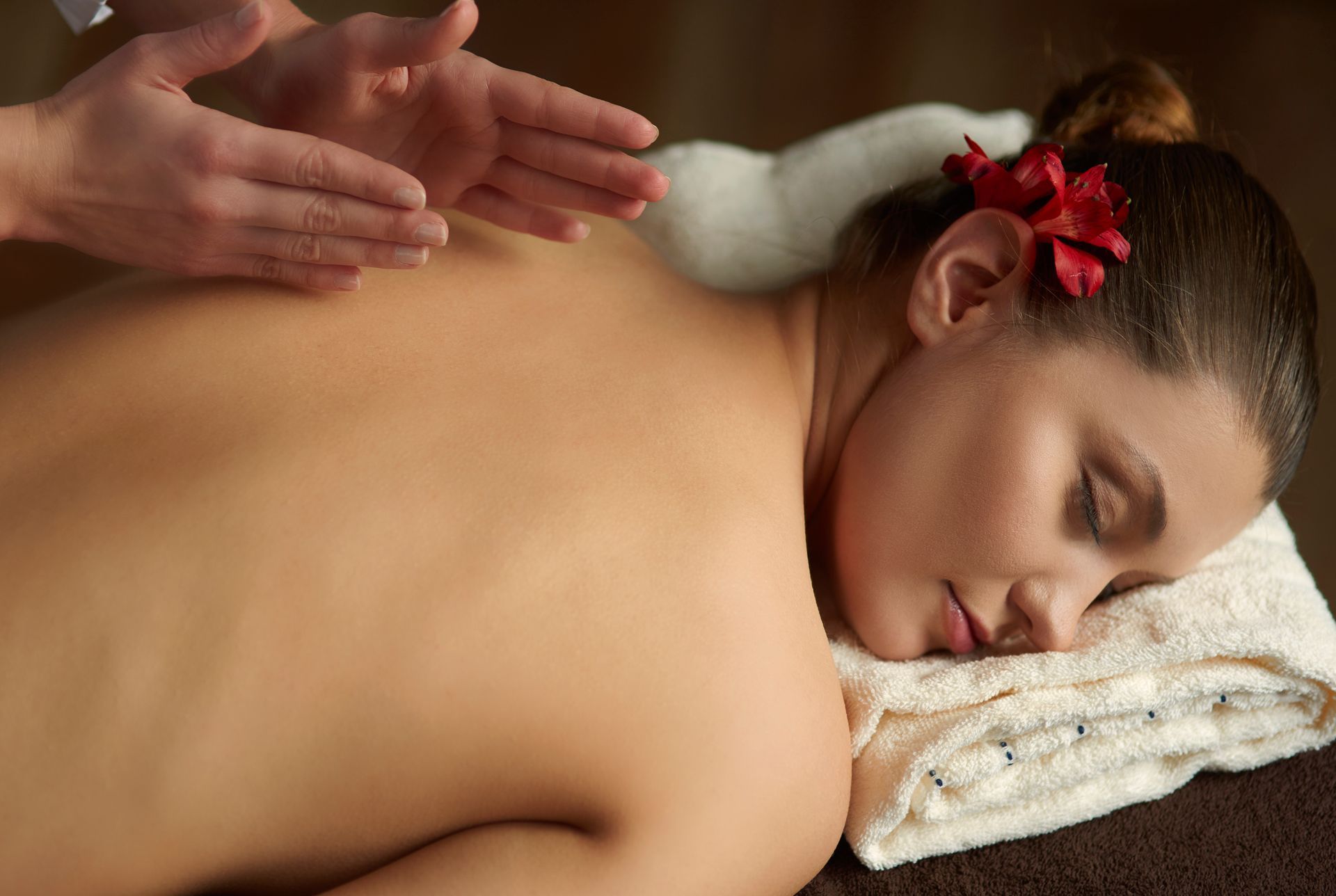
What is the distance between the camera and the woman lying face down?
100 cm

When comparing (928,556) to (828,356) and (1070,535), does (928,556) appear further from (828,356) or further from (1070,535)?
(828,356)

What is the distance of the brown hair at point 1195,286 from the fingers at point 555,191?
30cm

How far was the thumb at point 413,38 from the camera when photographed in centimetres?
84

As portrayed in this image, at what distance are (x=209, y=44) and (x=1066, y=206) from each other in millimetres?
758

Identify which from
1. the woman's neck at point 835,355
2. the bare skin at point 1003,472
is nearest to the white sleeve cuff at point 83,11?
the woman's neck at point 835,355

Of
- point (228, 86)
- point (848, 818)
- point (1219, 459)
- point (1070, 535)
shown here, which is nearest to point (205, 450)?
point (228, 86)

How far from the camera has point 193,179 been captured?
86cm

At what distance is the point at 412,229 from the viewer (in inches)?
34.7

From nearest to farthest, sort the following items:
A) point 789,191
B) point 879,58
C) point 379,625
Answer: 1. point 379,625
2. point 789,191
3. point 879,58

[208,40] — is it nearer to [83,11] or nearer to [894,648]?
[83,11]

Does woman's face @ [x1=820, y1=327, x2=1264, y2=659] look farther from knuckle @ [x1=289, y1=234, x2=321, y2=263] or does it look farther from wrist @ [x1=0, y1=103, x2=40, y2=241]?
wrist @ [x1=0, y1=103, x2=40, y2=241]

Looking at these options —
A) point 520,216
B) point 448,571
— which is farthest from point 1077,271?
point 448,571

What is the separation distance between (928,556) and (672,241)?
24.7 inches

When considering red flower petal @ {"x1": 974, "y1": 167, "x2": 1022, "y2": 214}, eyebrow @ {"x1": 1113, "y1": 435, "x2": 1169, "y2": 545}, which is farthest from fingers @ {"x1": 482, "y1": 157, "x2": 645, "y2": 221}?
eyebrow @ {"x1": 1113, "y1": 435, "x2": 1169, "y2": 545}
